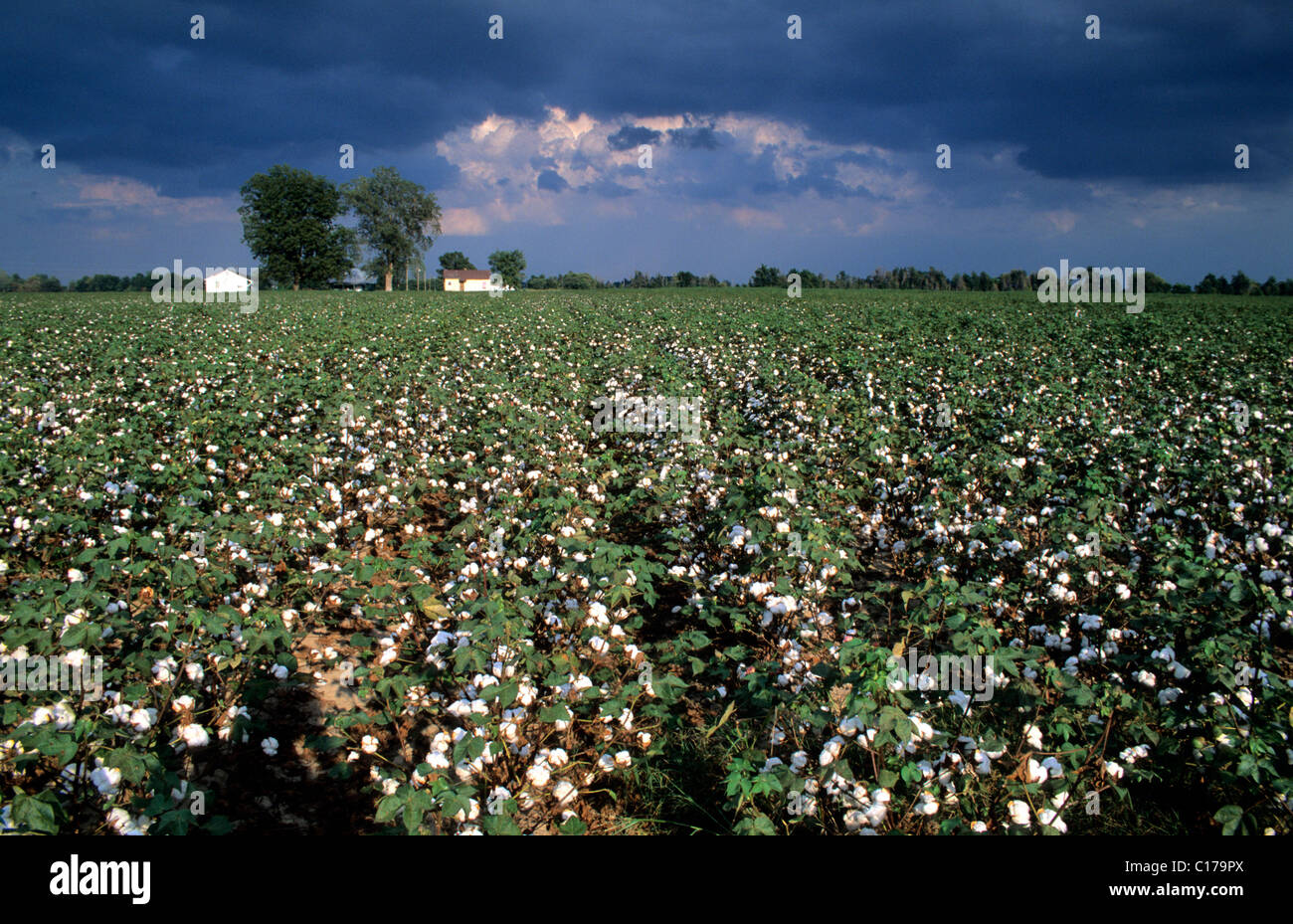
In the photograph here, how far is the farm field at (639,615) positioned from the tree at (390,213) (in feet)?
268

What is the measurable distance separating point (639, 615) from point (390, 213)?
93183 millimetres

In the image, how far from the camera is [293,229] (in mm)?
76688

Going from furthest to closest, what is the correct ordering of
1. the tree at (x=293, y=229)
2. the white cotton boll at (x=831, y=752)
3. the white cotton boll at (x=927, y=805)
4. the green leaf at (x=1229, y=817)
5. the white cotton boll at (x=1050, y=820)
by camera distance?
the tree at (x=293, y=229)
the white cotton boll at (x=831, y=752)
the white cotton boll at (x=927, y=805)
the white cotton boll at (x=1050, y=820)
the green leaf at (x=1229, y=817)

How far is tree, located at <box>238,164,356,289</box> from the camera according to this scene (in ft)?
252

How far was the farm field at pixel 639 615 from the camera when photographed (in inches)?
111

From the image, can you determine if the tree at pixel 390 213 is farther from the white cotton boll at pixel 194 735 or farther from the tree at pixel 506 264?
the white cotton boll at pixel 194 735

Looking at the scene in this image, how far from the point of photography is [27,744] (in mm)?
2334

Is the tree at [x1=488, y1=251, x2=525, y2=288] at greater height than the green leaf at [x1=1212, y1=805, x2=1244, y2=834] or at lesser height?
greater

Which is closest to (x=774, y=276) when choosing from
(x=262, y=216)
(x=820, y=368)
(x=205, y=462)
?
(x=262, y=216)

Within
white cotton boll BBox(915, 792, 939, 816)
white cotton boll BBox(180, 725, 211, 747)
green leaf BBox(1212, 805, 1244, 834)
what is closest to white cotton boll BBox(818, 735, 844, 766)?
white cotton boll BBox(915, 792, 939, 816)

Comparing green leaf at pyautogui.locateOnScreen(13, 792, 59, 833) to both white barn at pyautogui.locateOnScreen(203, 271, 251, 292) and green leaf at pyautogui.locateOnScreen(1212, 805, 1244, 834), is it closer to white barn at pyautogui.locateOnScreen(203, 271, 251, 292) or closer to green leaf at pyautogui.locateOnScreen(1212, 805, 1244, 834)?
green leaf at pyautogui.locateOnScreen(1212, 805, 1244, 834)

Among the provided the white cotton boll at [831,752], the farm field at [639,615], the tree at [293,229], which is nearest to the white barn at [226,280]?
the tree at [293,229]

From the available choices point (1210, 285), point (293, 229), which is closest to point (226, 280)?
point (293, 229)

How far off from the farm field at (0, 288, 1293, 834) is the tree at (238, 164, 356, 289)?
77.7m
